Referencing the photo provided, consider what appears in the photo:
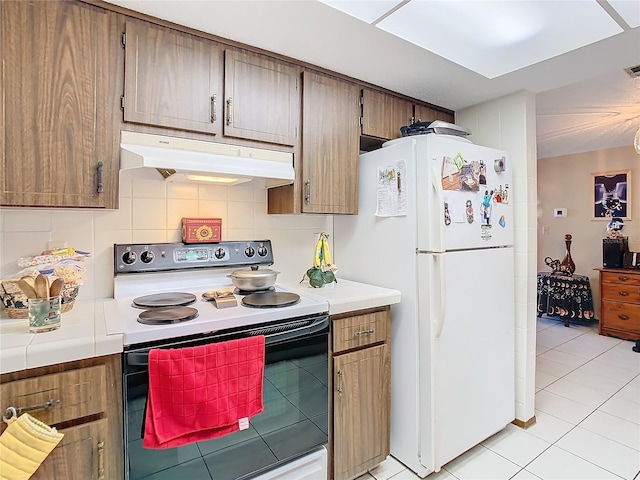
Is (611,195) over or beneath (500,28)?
beneath

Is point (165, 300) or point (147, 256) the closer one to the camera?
point (165, 300)

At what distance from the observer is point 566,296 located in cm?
441

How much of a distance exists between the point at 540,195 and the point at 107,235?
5311 millimetres

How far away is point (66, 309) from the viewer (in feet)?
4.49

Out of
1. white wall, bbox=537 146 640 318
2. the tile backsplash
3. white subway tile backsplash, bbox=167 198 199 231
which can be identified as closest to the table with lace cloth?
white wall, bbox=537 146 640 318

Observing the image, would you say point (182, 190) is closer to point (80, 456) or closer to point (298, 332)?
point (298, 332)

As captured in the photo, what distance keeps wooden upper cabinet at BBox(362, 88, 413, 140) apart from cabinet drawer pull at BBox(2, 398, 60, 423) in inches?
71.9

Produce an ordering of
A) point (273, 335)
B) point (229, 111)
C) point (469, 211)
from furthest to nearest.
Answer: point (469, 211), point (229, 111), point (273, 335)

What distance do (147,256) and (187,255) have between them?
0.60 ft

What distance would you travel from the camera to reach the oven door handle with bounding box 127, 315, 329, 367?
1130 mm

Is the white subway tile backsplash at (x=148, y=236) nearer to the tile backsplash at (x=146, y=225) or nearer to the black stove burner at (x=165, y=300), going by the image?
the tile backsplash at (x=146, y=225)

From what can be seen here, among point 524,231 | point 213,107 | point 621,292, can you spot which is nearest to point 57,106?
point 213,107

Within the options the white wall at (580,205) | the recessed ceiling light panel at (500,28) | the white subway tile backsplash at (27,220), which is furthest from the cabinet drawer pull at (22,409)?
the white wall at (580,205)

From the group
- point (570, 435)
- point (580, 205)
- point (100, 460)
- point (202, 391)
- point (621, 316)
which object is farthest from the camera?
point (580, 205)
